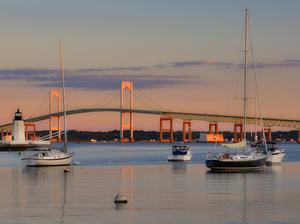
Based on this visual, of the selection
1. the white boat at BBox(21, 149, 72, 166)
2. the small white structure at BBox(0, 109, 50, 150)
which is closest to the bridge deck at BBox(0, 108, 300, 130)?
the small white structure at BBox(0, 109, 50, 150)

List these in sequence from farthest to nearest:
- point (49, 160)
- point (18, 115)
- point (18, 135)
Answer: point (18, 135) → point (18, 115) → point (49, 160)

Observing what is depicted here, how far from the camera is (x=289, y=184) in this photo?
42.2 metres

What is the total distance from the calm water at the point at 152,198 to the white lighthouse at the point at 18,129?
41.8m

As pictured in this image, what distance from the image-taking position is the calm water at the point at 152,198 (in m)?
26.8

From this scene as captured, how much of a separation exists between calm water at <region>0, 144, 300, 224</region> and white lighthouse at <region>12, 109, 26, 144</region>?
41846mm

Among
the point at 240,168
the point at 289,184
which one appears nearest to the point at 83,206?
the point at 289,184

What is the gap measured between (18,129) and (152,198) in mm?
63833

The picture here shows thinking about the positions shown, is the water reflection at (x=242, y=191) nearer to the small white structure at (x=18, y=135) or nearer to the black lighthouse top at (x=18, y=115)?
the black lighthouse top at (x=18, y=115)

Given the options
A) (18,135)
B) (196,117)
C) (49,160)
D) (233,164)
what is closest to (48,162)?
(49,160)

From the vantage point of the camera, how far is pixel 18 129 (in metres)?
95.6

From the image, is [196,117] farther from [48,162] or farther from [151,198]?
[151,198]

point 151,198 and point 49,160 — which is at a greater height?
point 49,160

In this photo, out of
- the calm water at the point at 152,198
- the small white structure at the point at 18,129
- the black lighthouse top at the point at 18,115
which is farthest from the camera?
the small white structure at the point at 18,129

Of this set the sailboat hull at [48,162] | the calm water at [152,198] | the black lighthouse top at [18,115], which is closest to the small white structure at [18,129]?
the black lighthouse top at [18,115]
